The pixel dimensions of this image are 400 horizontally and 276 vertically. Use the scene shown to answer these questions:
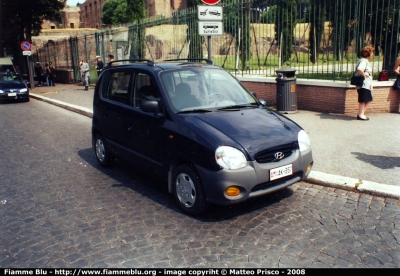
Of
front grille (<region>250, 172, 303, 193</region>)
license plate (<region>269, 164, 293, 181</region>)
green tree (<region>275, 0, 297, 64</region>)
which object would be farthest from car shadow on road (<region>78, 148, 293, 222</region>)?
green tree (<region>275, 0, 297, 64</region>)

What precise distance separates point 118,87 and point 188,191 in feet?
8.02

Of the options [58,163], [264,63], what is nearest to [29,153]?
[58,163]

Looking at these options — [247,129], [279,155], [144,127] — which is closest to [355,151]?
[279,155]

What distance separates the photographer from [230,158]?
4.15 m

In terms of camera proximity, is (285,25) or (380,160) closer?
(380,160)

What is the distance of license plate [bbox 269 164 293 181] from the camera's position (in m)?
4.32

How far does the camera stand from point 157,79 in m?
5.20

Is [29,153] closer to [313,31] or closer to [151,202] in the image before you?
[151,202]

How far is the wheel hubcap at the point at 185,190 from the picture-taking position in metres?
4.48

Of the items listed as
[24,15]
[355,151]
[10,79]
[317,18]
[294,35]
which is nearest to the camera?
[355,151]

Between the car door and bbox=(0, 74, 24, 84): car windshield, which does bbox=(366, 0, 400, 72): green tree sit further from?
bbox=(0, 74, 24, 84): car windshield

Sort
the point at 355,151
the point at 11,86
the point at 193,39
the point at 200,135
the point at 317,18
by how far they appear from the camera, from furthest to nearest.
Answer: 1. the point at 11,86
2. the point at 193,39
3. the point at 317,18
4. the point at 355,151
5. the point at 200,135

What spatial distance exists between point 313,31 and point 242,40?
2.84 meters

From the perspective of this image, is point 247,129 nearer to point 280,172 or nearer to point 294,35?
point 280,172
